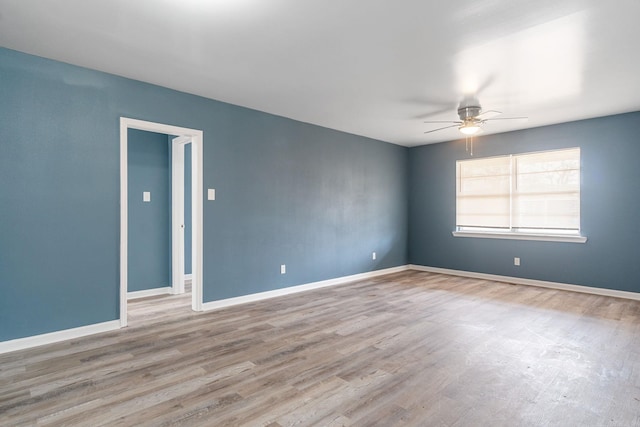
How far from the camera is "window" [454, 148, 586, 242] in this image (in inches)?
201

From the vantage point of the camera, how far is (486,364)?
2600mm

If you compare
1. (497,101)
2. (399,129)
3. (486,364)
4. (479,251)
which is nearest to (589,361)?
(486,364)

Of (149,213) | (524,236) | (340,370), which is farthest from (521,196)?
(149,213)

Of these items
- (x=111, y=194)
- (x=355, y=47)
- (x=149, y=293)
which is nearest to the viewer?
(x=355, y=47)

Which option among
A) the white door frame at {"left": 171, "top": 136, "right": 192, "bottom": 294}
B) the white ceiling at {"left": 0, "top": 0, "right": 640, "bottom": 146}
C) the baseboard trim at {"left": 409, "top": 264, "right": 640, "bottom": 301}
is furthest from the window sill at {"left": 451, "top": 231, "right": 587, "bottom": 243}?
the white door frame at {"left": 171, "top": 136, "right": 192, "bottom": 294}

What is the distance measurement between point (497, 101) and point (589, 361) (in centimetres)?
290

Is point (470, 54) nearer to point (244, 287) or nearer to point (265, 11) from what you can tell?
point (265, 11)

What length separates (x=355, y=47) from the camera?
2.78m

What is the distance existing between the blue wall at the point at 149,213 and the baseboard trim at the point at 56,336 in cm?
143

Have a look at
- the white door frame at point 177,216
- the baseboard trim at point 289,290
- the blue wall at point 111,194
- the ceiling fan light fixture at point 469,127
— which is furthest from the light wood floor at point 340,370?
the ceiling fan light fixture at point 469,127

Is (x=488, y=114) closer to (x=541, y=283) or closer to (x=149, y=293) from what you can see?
(x=541, y=283)

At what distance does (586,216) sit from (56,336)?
6.54 metres

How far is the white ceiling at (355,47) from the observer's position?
88.9 inches

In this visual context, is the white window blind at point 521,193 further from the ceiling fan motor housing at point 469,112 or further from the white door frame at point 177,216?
the white door frame at point 177,216
